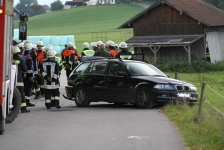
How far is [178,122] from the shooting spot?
54.0 feet

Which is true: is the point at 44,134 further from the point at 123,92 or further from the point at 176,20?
the point at 176,20

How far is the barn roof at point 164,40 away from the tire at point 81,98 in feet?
107

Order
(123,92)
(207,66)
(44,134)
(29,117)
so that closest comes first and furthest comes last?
(44,134)
(29,117)
(123,92)
(207,66)

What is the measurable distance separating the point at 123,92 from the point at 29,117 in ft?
11.2

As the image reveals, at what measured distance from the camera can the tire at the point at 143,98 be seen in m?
20.0

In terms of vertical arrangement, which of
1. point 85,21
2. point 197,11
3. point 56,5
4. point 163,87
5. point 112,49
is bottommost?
point 163,87

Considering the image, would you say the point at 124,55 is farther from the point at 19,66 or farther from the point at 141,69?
the point at 19,66

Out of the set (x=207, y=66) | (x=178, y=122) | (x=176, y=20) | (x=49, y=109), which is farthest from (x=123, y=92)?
(x=176, y=20)

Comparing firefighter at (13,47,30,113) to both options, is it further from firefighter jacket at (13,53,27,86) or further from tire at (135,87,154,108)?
tire at (135,87,154,108)

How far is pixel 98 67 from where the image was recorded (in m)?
21.5

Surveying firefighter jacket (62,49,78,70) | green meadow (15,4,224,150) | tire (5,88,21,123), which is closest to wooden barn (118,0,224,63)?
green meadow (15,4,224,150)

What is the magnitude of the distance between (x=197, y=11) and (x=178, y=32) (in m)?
2.67

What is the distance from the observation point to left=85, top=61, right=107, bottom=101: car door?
2102cm

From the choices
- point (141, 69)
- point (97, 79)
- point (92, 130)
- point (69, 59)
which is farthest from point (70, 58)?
point (92, 130)
